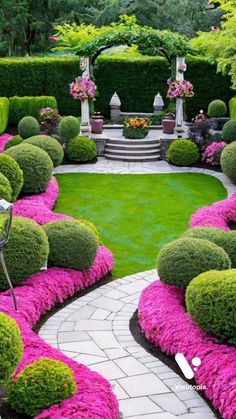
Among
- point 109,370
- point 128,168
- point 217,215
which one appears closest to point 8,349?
point 109,370

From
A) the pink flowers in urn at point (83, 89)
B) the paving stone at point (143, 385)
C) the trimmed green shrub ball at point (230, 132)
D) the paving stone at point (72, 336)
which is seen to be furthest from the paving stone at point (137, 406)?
the pink flowers in urn at point (83, 89)

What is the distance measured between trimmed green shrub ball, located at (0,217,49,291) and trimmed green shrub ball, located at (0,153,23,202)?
4470 millimetres

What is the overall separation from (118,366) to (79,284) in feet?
9.81

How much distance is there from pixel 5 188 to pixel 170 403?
739 centimetres

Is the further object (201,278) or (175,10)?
(175,10)

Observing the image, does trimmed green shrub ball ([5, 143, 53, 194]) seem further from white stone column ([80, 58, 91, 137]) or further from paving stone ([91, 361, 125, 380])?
paving stone ([91, 361, 125, 380])

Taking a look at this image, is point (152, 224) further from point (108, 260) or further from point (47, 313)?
point (47, 313)

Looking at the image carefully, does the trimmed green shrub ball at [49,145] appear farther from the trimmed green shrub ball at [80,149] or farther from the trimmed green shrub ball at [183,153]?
the trimmed green shrub ball at [183,153]

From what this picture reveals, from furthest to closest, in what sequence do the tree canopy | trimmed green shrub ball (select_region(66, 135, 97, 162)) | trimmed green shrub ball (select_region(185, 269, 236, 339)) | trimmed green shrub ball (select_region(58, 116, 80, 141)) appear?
the tree canopy < trimmed green shrub ball (select_region(58, 116, 80, 141)) < trimmed green shrub ball (select_region(66, 135, 97, 162)) < trimmed green shrub ball (select_region(185, 269, 236, 339))

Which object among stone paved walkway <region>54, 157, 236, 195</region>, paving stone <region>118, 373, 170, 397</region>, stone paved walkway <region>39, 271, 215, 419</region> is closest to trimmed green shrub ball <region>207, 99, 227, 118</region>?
stone paved walkway <region>54, 157, 236, 195</region>

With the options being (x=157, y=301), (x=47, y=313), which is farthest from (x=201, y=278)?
(x=47, y=313)

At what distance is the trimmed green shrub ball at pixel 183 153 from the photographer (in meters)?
21.7

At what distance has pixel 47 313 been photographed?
1031cm

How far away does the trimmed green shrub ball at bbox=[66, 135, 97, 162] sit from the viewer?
22.0 meters
